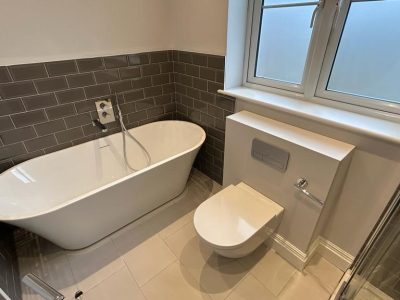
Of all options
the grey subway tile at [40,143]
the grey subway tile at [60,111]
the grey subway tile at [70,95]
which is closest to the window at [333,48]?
the grey subway tile at [70,95]

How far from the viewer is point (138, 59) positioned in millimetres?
1933

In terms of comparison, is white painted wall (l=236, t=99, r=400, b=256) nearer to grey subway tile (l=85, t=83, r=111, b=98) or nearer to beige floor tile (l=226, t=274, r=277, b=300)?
beige floor tile (l=226, t=274, r=277, b=300)

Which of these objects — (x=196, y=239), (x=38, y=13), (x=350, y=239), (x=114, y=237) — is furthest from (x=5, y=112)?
(x=350, y=239)

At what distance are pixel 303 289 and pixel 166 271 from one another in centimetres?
88

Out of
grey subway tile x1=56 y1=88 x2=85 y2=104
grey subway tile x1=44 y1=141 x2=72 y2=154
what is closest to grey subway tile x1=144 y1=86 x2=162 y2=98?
grey subway tile x1=56 y1=88 x2=85 y2=104

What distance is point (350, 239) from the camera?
1387 mm

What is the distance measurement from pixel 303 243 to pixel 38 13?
225 centimetres

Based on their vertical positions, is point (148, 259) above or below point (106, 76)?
below

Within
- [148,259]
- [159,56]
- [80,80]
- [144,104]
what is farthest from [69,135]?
[148,259]

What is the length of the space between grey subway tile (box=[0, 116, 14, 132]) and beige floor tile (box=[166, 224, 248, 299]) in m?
1.38

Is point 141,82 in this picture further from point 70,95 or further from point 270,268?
point 270,268

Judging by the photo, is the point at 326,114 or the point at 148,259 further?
the point at 148,259

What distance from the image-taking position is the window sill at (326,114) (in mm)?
1080

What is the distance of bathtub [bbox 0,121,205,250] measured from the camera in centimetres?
135
